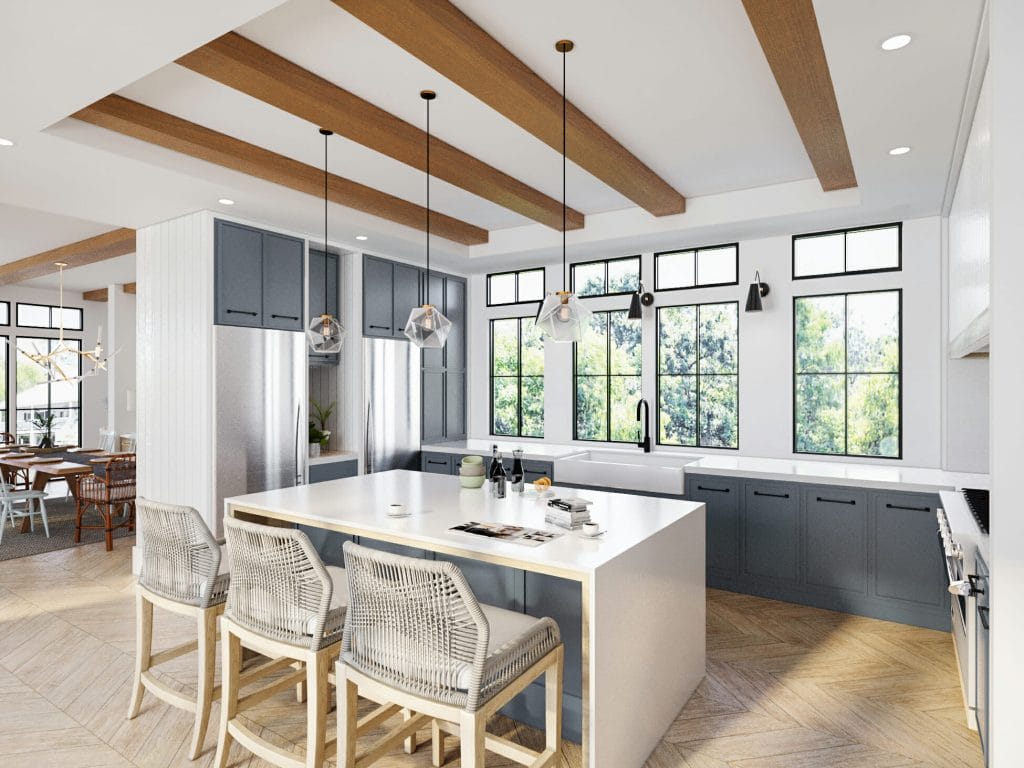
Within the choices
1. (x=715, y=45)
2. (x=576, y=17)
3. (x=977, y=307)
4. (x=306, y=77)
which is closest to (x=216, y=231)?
(x=306, y=77)

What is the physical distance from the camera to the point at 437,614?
185 cm

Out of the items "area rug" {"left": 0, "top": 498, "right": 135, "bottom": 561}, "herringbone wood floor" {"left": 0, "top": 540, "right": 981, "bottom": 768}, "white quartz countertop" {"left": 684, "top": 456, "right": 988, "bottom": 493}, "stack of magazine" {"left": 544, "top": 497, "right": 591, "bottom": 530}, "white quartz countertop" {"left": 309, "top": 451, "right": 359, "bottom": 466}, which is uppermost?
"stack of magazine" {"left": 544, "top": 497, "right": 591, "bottom": 530}

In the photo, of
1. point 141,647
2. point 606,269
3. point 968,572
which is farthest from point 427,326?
point 606,269

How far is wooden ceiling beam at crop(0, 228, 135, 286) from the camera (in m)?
5.59

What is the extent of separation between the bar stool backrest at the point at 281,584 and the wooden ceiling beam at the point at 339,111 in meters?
1.79

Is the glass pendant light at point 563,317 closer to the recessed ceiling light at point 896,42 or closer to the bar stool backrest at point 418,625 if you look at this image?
the recessed ceiling light at point 896,42

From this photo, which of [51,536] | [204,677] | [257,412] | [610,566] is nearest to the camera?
[610,566]

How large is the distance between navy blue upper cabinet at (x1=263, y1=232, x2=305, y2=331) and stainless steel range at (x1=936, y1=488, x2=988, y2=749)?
4192 millimetres

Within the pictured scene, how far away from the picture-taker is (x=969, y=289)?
109 inches

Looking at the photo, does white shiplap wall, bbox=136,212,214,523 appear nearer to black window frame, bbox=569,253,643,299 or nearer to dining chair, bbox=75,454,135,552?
dining chair, bbox=75,454,135,552

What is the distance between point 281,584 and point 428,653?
0.67 meters

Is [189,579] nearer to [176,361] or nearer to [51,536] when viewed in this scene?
[176,361]

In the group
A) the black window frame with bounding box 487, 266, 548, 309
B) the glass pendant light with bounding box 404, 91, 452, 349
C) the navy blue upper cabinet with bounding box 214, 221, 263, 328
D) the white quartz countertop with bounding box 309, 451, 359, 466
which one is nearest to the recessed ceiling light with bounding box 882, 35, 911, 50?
the glass pendant light with bounding box 404, 91, 452, 349

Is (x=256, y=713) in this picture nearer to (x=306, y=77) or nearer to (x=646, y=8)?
(x=306, y=77)
